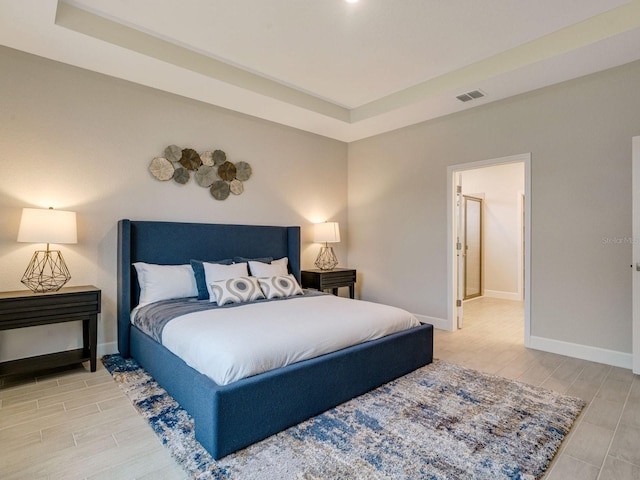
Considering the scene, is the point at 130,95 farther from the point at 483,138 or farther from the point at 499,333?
the point at 499,333

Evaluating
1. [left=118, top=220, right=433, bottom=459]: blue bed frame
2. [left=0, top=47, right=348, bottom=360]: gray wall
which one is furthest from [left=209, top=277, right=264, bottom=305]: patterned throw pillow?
[left=0, top=47, right=348, bottom=360]: gray wall

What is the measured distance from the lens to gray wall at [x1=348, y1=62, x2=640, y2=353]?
3.21 m

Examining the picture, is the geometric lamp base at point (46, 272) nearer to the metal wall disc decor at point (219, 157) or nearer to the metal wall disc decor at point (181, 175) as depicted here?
the metal wall disc decor at point (181, 175)

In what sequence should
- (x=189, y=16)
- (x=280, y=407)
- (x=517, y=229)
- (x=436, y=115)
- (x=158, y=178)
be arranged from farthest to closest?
(x=517, y=229), (x=436, y=115), (x=158, y=178), (x=189, y=16), (x=280, y=407)

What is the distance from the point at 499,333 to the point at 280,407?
3288 millimetres

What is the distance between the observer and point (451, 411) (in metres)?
2.36

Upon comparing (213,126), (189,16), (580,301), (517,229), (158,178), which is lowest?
(580,301)

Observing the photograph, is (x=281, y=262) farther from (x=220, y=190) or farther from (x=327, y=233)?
(x=220, y=190)

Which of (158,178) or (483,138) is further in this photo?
(483,138)

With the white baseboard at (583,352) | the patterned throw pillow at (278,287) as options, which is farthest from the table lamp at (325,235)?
the white baseboard at (583,352)

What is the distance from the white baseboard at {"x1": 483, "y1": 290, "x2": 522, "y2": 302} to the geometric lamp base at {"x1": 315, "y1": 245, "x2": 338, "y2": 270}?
356 centimetres

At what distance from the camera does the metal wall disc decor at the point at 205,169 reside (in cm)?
378

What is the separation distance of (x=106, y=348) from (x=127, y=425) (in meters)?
1.52

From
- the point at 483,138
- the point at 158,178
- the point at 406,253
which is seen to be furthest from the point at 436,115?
the point at 158,178
